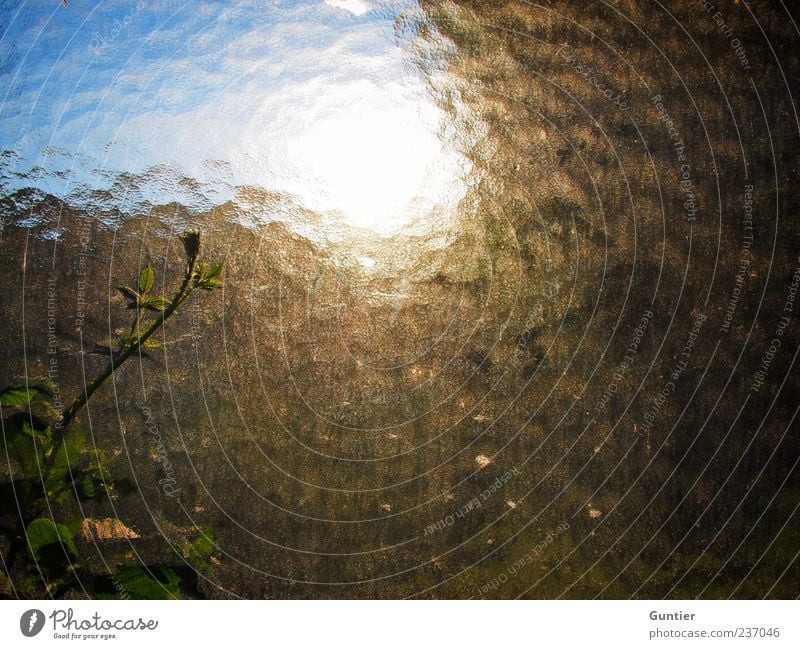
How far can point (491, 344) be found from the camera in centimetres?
189

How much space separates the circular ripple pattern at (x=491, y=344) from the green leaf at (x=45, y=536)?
0.04 meters

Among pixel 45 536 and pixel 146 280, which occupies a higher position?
pixel 146 280

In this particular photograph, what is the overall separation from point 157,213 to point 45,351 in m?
0.59

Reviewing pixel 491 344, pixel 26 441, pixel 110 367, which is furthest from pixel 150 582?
pixel 491 344

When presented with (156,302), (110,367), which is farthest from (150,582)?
(156,302)

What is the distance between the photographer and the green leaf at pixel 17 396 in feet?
5.91

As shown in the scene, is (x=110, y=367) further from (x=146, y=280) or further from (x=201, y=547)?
(x=201, y=547)

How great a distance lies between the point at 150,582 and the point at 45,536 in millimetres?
382

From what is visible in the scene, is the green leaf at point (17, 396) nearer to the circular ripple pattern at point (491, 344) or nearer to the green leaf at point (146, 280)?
the circular ripple pattern at point (491, 344)
